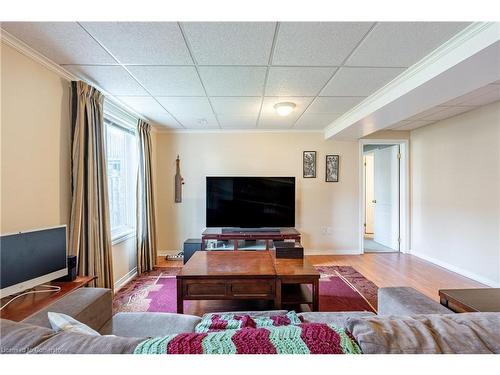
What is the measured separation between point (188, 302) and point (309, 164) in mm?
3121

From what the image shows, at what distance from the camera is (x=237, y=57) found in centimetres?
192

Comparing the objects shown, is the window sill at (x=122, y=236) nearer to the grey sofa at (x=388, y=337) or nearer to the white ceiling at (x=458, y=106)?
the grey sofa at (x=388, y=337)

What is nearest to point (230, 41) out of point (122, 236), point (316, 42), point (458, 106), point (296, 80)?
point (316, 42)

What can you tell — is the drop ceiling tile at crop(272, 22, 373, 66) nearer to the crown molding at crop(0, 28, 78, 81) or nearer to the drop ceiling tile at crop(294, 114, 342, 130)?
the drop ceiling tile at crop(294, 114, 342, 130)

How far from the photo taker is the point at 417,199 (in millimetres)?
4465

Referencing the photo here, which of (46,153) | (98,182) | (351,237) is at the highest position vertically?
(46,153)

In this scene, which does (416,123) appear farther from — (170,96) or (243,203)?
(170,96)

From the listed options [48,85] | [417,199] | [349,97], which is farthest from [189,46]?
[417,199]

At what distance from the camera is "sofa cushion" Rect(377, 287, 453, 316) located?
4.61 ft

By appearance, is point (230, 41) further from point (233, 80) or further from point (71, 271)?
point (71, 271)

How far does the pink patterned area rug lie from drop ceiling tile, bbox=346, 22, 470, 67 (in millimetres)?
2296

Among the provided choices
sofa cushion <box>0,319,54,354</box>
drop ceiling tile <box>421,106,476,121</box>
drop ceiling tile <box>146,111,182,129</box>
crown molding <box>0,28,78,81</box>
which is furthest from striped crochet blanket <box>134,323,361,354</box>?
drop ceiling tile <box>421,106,476,121</box>

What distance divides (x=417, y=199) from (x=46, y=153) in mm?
5332

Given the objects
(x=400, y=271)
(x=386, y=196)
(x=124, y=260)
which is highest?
(x=386, y=196)
